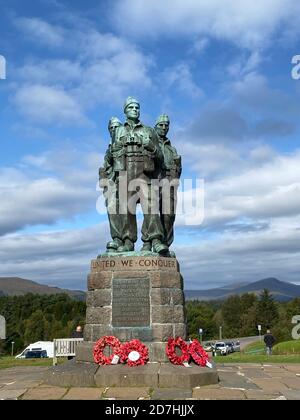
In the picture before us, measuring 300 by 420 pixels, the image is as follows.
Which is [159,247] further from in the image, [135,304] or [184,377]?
[184,377]

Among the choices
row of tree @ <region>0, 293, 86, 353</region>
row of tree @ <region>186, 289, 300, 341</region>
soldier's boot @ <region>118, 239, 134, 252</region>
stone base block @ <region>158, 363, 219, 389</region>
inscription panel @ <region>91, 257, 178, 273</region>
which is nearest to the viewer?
stone base block @ <region>158, 363, 219, 389</region>

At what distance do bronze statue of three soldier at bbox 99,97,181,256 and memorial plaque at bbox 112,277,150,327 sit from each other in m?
0.86

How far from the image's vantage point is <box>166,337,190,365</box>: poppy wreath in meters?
9.41

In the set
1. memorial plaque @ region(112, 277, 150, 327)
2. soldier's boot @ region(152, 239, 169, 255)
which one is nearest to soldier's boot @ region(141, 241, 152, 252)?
soldier's boot @ region(152, 239, 169, 255)

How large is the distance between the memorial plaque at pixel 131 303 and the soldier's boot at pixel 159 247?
2.61 ft

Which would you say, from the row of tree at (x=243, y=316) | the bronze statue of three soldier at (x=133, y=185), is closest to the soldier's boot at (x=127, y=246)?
the bronze statue of three soldier at (x=133, y=185)

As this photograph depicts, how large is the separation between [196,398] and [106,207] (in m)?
4.97

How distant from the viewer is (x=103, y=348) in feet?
31.9

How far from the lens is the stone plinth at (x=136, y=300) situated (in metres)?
10.0

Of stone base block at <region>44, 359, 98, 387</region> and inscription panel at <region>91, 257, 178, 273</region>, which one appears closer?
stone base block at <region>44, 359, 98, 387</region>

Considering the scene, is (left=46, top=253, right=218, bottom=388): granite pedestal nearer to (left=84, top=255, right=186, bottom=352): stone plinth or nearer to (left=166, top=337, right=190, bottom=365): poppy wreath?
(left=84, top=255, right=186, bottom=352): stone plinth

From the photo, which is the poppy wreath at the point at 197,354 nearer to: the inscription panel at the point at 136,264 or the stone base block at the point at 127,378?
the stone base block at the point at 127,378

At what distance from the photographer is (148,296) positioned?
10156 mm
